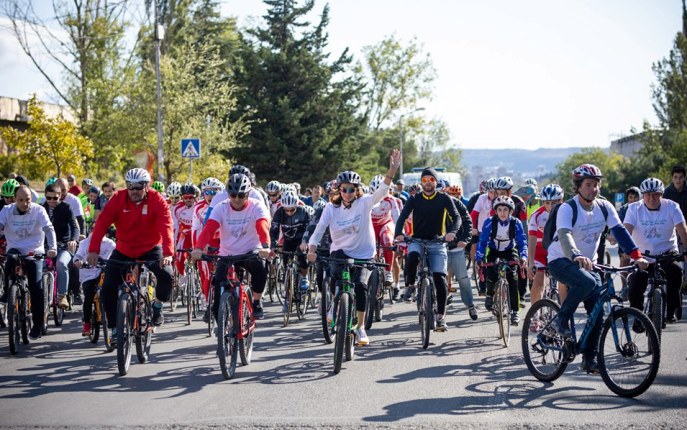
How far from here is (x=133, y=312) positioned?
30.6 feet

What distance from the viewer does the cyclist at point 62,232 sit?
12.5m

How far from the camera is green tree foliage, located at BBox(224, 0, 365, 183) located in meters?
46.2

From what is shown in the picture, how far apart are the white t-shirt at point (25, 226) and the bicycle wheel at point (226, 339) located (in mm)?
3618

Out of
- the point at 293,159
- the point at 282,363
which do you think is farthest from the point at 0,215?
the point at 293,159

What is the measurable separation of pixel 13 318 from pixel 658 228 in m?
7.95

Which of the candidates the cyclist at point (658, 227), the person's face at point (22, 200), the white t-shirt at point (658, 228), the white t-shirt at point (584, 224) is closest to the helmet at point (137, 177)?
the person's face at point (22, 200)

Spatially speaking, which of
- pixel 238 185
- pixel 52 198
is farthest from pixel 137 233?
pixel 52 198

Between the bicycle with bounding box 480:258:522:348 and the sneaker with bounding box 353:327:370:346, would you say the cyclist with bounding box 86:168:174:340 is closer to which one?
the sneaker with bounding box 353:327:370:346

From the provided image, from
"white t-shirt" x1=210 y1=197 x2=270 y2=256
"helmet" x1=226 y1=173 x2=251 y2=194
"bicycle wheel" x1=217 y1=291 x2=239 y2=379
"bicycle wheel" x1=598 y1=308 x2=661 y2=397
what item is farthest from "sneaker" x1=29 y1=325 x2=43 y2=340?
"bicycle wheel" x1=598 y1=308 x2=661 y2=397

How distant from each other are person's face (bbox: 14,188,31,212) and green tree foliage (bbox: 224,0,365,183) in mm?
33511

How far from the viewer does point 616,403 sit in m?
7.40

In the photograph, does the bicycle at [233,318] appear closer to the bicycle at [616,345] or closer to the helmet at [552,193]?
the bicycle at [616,345]

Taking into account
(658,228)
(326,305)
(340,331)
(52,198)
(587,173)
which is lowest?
(340,331)

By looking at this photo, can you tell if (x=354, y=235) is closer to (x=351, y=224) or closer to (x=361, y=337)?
(x=351, y=224)
